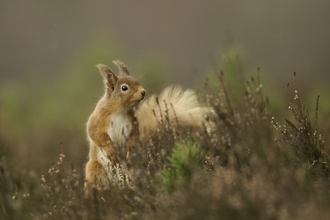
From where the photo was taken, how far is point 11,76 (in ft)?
72.2

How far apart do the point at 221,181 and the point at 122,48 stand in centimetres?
1048

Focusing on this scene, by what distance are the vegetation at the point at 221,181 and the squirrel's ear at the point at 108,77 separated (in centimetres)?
81

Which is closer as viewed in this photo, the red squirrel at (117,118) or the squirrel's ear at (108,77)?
the red squirrel at (117,118)

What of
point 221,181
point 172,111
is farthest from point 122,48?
point 221,181

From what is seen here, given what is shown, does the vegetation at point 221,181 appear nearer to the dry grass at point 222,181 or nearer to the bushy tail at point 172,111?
the dry grass at point 222,181

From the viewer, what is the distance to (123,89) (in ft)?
16.6

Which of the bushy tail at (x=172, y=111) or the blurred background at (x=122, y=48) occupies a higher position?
the blurred background at (x=122, y=48)

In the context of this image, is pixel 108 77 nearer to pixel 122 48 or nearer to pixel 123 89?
pixel 123 89

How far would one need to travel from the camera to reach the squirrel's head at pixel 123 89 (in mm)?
5020

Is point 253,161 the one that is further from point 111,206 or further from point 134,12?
point 134,12

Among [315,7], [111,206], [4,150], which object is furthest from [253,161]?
[315,7]

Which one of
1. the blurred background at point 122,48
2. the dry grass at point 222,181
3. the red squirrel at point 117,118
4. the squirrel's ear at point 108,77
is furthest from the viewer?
the blurred background at point 122,48

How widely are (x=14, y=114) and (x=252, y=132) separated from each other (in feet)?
16.2

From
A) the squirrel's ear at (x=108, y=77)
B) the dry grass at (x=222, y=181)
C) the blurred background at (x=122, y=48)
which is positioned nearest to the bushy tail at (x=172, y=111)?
the squirrel's ear at (x=108, y=77)
